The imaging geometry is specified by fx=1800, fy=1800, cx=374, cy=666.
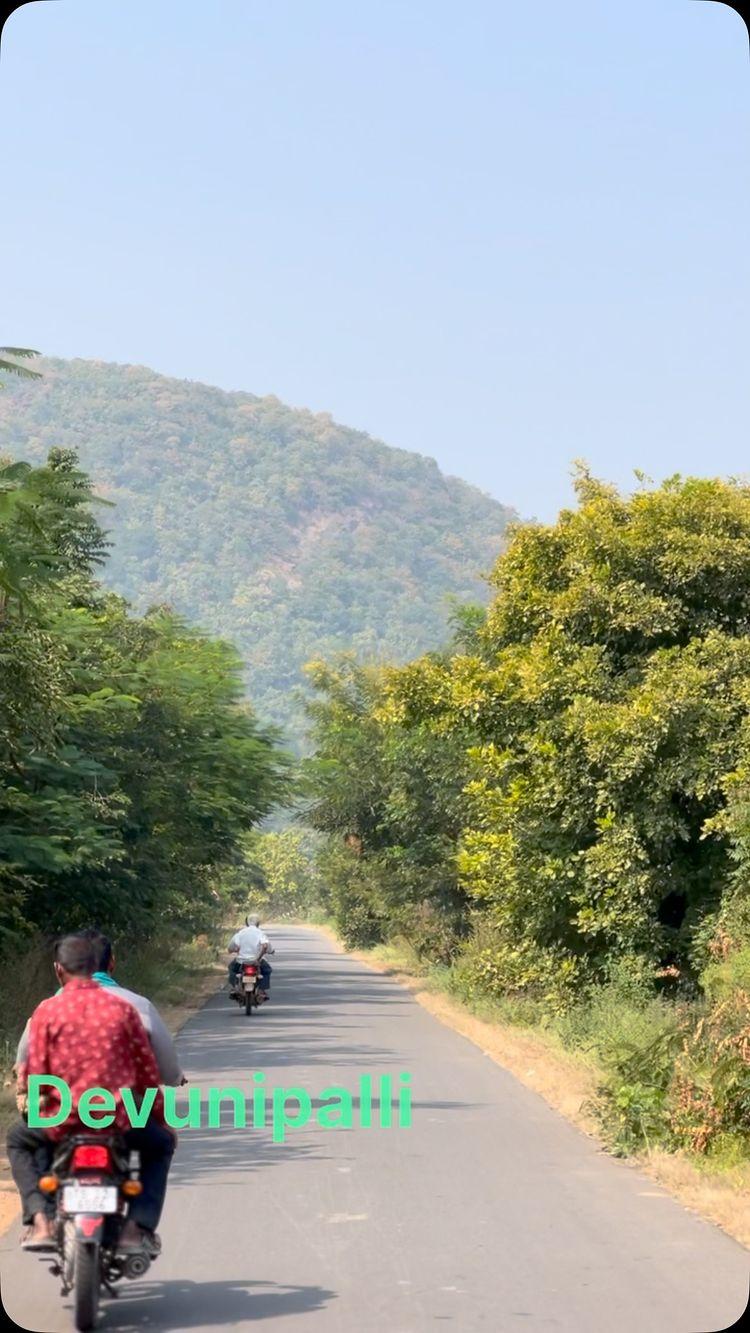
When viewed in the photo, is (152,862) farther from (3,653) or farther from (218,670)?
(3,653)

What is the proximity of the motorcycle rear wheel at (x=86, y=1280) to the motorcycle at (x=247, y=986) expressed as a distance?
21.2 metres

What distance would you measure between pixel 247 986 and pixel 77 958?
20975 mm

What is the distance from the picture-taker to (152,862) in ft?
95.1

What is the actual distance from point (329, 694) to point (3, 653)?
1699 inches

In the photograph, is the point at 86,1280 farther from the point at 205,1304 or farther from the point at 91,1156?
the point at 205,1304

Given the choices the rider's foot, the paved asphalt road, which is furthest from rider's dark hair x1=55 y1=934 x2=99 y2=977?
the paved asphalt road

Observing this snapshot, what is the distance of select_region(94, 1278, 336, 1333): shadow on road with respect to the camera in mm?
7617

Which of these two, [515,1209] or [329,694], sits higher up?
[329,694]

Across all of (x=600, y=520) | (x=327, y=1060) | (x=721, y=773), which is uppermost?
(x=600, y=520)

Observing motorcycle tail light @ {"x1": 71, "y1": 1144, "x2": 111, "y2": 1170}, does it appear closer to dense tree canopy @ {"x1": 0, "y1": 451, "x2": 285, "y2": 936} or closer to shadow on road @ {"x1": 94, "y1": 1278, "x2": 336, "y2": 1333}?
shadow on road @ {"x1": 94, "y1": 1278, "x2": 336, "y2": 1333}

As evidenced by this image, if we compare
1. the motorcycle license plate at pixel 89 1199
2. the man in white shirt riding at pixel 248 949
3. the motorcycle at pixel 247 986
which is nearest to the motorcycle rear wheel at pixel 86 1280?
the motorcycle license plate at pixel 89 1199

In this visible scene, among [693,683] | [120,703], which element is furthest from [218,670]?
[693,683]

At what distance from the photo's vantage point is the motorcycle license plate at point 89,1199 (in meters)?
7.34

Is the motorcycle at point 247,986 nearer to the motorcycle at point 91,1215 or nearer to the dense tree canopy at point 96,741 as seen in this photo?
the dense tree canopy at point 96,741
